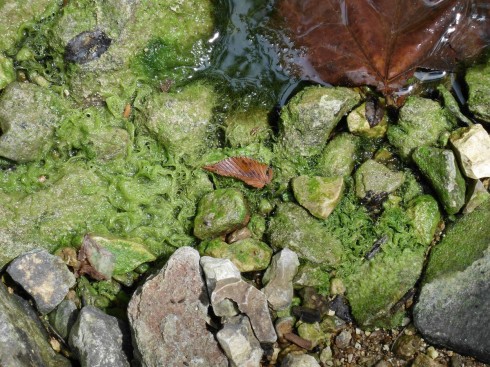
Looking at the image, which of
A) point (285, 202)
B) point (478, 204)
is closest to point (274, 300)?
point (285, 202)

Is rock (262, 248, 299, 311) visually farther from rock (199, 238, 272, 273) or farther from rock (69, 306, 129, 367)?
rock (69, 306, 129, 367)

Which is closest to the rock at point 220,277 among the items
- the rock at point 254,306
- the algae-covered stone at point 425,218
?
the rock at point 254,306

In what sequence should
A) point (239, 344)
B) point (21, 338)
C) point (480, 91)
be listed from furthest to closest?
point (480, 91) < point (21, 338) < point (239, 344)

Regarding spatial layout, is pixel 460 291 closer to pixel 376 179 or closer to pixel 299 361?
pixel 376 179

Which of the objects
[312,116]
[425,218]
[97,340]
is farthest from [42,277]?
[425,218]

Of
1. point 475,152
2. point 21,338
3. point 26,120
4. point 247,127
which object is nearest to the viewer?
point 21,338

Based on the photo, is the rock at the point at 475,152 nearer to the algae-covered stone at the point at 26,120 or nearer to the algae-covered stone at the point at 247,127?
the algae-covered stone at the point at 247,127

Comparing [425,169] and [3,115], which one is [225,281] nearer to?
[425,169]
